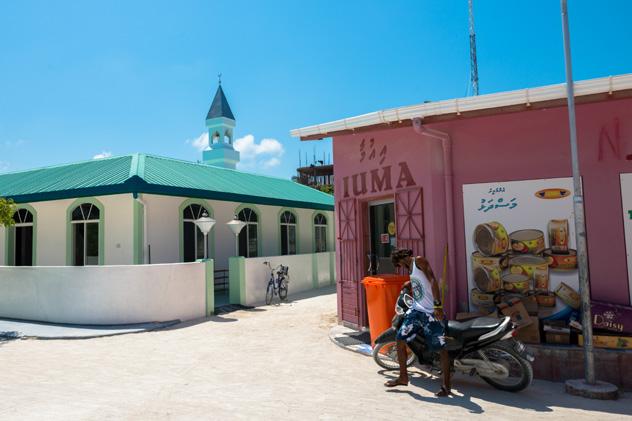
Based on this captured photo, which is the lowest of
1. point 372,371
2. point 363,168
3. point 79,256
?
point 372,371

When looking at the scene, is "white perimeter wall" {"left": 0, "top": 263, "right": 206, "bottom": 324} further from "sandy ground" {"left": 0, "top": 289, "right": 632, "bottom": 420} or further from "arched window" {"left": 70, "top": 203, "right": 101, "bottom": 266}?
"arched window" {"left": 70, "top": 203, "right": 101, "bottom": 266}

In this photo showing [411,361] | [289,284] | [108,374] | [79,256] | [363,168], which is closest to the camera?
[411,361]

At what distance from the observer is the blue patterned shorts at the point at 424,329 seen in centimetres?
532

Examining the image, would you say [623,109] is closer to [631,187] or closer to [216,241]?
[631,187]

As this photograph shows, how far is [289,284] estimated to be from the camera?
48.2ft

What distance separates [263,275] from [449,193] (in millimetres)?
7308

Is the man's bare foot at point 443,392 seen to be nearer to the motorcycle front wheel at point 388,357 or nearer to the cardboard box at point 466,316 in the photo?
the motorcycle front wheel at point 388,357

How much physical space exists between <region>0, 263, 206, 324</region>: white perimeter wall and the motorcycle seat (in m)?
6.72

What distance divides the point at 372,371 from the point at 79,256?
34.5 ft

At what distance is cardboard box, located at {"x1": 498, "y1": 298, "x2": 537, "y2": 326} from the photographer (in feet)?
20.7

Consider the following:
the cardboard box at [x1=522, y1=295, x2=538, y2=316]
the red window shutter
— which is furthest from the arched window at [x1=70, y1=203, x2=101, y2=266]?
the cardboard box at [x1=522, y1=295, x2=538, y2=316]

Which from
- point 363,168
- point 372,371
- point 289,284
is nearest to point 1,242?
point 289,284

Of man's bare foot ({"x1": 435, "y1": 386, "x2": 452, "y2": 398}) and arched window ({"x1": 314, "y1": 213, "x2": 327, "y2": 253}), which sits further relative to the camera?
arched window ({"x1": 314, "y1": 213, "x2": 327, "y2": 253})

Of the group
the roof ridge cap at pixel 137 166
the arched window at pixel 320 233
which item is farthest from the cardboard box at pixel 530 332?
the arched window at pixel 320 233
